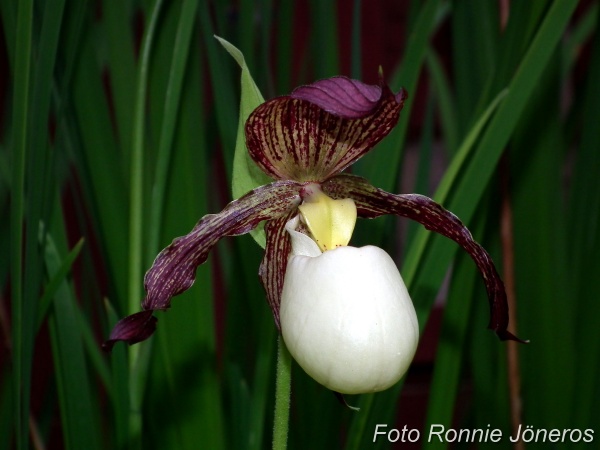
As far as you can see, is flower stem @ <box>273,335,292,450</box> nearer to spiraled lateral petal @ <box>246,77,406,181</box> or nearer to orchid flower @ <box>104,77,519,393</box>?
orchid flower @ <box>104,77,519,393</box>

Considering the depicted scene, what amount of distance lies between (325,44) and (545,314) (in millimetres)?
400

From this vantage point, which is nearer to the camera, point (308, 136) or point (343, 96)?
point (343, 96)

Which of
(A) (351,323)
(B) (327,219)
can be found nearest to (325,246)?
(B) (327,219)

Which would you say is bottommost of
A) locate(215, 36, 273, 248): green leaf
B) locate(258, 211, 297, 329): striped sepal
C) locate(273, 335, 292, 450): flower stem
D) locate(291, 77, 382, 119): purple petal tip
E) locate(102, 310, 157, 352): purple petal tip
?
locate(273, 335, 292, 450): flower stem

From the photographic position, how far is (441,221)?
0.61 meters

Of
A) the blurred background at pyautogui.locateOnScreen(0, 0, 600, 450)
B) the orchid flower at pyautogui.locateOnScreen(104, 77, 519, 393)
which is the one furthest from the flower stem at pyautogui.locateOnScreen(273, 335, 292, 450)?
the blurred background at pyautogui.locateOnScreen(0, 0, 600, 450)

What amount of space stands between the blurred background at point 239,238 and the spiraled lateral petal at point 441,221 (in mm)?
67

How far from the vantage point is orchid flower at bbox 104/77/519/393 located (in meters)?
0.50

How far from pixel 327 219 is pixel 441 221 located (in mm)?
95

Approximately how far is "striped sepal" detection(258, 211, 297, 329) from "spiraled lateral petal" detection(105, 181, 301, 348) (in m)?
0.02

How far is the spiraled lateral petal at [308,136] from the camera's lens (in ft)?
1.75

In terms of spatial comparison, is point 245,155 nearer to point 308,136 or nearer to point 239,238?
point 308,136

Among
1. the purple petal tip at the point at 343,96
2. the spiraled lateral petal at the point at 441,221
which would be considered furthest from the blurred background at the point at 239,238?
the purple petal tip at the point at 343,96

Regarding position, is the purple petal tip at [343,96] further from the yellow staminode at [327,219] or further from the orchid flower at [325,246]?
the yellow staminode at [327,219]
